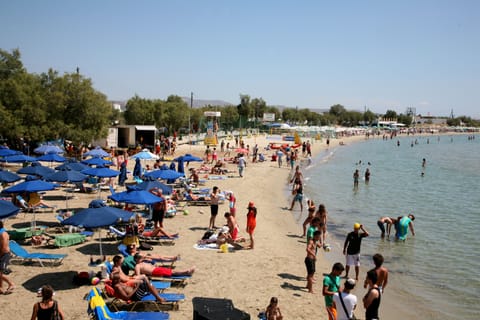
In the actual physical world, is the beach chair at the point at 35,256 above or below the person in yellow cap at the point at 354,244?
below

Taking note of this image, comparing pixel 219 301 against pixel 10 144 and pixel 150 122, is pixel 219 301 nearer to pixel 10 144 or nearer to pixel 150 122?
pixel 10 144

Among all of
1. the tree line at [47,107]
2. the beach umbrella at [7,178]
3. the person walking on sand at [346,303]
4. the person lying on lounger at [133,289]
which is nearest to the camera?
the person walking on sand at [346,303]

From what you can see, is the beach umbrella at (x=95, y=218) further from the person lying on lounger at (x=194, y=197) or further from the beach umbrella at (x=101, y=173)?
the person lying on lounger at (x=194, y=197)

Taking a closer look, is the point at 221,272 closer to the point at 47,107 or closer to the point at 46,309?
the point at 46,309

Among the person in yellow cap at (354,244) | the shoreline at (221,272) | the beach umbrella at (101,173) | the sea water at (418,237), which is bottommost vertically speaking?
the sea water at (418,237)

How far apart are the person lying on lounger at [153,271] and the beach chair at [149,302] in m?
0.62

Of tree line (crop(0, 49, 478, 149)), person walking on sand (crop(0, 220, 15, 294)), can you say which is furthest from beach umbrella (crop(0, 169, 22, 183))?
tree line (crop(0, 49, 478, 149))

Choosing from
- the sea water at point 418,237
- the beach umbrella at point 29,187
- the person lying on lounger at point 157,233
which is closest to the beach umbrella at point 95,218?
the person lying on lounger at point 157,233

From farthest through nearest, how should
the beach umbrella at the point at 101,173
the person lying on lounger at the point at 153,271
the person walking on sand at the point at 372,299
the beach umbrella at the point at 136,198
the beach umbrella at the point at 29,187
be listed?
the beach umbrella at the point at 101,173, the beach umbrella at the point at 29,187, the beach umbrella at the point at 136,198, the person lying on lounger at the point at 153,271, the person walking on sand at the point at 372,299

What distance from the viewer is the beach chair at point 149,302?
781 cm

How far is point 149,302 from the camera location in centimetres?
802

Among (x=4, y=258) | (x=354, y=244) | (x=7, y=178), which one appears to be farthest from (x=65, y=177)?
(x=354, y=244)

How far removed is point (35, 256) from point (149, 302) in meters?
3.60

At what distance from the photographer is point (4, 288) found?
845 cm
